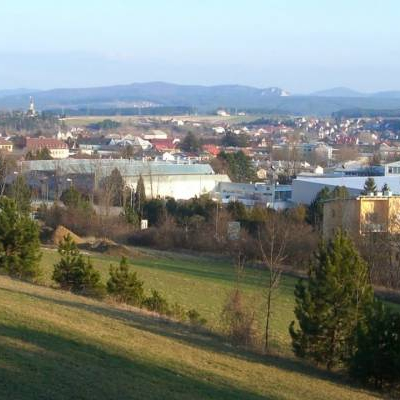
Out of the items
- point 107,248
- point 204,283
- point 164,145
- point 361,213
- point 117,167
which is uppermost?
point 361,213

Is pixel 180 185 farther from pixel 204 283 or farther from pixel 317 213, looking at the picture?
pixel 204 283

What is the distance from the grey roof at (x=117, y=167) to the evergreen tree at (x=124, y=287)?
→ 3637 centimetres

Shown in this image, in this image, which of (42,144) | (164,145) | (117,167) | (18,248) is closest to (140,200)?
(117,167)

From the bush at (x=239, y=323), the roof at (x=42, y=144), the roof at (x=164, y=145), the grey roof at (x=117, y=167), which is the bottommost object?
the roof at (x=164, y=145)

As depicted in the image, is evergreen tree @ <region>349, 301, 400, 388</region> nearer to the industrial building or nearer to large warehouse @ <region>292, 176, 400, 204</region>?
large warehouse @ <region>292, 176, 400, 204</region>

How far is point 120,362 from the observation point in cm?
1062

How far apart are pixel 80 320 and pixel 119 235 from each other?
25437 mm

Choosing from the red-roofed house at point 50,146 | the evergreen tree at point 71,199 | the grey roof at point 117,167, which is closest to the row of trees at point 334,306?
the evergreen tree at point 71,199

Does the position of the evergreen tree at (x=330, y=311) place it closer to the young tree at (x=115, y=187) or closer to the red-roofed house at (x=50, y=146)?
the young tree at (x=115, y=187)

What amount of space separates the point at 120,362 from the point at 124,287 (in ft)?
21.8

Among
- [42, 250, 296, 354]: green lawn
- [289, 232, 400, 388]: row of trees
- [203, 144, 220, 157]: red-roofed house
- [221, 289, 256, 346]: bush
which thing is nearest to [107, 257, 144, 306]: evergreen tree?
[42, 250, 296, 354]: green lawn

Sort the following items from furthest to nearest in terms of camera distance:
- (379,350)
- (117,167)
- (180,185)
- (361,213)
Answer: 1. (180,185)
2. (117,167)
3. (361,213)
4. (379,350)

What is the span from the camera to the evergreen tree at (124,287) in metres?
17.2

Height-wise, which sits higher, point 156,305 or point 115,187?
point 156,305
